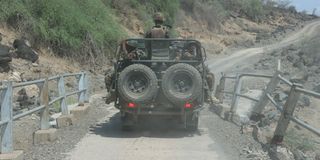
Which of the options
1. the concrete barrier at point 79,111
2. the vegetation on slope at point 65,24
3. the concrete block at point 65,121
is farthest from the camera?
the vegetation on slope at point 65,24

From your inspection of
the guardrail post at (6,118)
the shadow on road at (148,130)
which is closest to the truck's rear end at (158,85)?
the shadow on road at (148,130)

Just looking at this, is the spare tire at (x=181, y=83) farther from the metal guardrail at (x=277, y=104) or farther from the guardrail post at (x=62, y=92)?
the guardrail post at (x=62, y=92)

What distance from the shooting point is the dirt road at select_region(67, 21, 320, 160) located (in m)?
9.53

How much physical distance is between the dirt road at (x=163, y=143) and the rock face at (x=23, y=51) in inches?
242

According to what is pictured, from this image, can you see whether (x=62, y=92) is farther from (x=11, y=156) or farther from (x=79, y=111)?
(x=11, y=156)

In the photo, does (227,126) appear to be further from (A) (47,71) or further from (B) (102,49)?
(B) (102,49)

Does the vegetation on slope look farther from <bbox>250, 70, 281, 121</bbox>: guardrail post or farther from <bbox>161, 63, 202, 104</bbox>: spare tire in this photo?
<bbox>161, 63, 202, 104</bbox>: spare tire

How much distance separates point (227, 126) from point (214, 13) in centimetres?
5232

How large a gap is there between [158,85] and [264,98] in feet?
9.18

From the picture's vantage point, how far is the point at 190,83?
11516 millimetres

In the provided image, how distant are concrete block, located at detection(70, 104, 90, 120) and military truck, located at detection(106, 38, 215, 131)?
68.5 inches

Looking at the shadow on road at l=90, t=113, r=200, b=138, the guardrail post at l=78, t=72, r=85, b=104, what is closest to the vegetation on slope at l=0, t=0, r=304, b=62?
the guardrail post at l=78, t=72, r=85, b=104

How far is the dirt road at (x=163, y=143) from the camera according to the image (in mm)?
9531

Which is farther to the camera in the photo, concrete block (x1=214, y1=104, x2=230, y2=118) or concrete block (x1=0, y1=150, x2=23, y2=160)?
concrete block (x1=214, y1=104, x2=230, y2=118)
